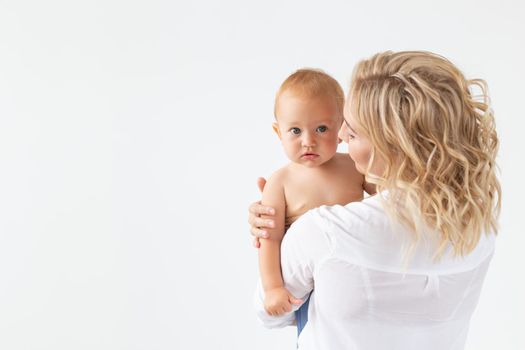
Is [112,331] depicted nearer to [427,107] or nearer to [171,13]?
[171,13]

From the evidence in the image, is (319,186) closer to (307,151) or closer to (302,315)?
(307,151)

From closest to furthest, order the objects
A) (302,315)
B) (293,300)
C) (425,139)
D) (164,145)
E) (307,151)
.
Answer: (425,139) < (293,300) < (302,315) < (307,151) < (164,145)

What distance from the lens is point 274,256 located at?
158 cm

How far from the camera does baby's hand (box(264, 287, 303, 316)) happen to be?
1.46m

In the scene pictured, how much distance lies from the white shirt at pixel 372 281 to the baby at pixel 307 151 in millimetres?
242

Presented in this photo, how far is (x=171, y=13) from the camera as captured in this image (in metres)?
3.50

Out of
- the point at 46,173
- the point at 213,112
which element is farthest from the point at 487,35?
the point at 46,173

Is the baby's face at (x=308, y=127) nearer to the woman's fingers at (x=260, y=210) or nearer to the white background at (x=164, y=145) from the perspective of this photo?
the woman's fingers at (x=260, y=210)

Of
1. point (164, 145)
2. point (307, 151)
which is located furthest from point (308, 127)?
point (164, 145)

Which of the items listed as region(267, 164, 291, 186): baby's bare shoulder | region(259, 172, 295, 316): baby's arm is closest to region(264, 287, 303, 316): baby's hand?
region(259, 172, 295, 316): baby's arm

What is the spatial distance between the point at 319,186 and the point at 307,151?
0.28 ft

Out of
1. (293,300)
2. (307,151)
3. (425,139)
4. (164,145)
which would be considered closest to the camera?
(425,139)

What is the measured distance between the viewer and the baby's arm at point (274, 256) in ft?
4.85

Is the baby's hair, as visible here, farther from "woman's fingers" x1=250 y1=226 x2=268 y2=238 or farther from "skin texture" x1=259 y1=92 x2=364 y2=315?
"woman's fingers" x1=250 y1=226 x2=268 y2=238
